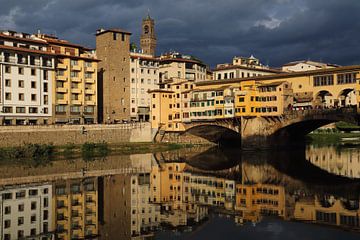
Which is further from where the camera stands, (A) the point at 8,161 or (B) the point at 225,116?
(B) the point at 225,116

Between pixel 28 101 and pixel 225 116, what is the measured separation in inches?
1228

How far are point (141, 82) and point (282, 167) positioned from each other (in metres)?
43.8

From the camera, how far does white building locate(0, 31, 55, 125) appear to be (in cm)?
A: 6550

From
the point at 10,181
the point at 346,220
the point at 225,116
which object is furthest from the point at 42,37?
the point at 346,220

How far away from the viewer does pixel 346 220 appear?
25.2 metres

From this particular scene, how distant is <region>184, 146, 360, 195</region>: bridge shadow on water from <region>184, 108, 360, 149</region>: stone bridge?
2121 millimetres

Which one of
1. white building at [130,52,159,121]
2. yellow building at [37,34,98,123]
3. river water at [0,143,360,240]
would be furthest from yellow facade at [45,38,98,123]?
river water at [0,143,360,240]

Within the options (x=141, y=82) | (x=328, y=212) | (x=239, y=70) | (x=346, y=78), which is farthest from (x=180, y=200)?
(x=239, y=70)

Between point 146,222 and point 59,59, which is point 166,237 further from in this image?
point 59,59

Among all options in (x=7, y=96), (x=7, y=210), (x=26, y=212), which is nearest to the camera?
(x=26, y=212)

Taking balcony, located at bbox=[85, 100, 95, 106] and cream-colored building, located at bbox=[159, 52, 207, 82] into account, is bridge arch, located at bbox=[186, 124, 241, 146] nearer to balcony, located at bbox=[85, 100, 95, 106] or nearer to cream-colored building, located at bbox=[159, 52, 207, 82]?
cream-colored building, located at bbox=[159, 52, 207, 82]

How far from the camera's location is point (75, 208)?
2952cm

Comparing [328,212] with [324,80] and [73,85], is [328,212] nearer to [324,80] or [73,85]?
[324,80]

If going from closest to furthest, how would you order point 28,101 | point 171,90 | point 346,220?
point 346,220
point 28,101
point 171,90
